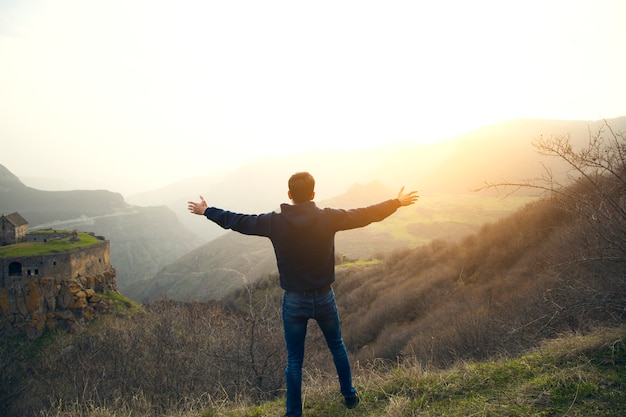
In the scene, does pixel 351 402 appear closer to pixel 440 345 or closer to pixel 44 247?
pixel 440 345

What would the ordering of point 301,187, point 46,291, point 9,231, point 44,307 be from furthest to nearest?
point 9,231 → point 46,291 → point 44,307 → point 301,187

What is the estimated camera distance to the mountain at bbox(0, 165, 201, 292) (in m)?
109

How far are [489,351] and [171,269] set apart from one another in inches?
2907

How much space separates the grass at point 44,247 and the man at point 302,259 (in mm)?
35389

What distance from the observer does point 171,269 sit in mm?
72312

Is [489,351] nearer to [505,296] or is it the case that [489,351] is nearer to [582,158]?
[582,158]

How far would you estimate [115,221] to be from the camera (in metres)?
125

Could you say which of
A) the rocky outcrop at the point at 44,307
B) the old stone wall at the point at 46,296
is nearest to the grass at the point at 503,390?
the rocky outcrop at the point at 44,307

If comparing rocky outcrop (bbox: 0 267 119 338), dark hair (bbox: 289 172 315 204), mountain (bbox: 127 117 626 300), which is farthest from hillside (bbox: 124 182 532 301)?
dark hair (bbox: 289 172 315 204)

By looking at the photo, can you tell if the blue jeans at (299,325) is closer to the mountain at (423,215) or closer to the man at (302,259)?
the man at (302,259)

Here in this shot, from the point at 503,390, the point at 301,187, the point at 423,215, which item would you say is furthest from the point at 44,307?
the point at 423,215

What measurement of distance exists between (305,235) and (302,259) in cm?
25

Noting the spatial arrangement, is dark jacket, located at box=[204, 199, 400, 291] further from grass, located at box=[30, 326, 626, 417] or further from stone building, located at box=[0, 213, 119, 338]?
stone building, located at box=[0, 213, 119, 338]

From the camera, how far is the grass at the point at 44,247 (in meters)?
30.2
